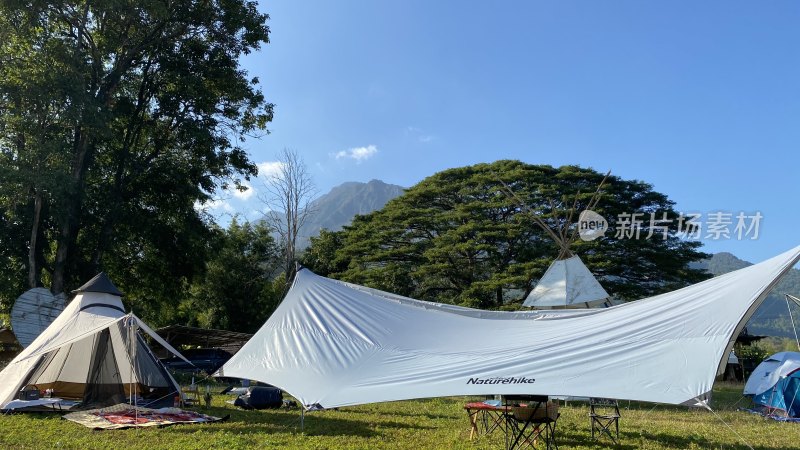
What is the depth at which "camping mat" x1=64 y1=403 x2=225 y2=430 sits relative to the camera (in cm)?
842

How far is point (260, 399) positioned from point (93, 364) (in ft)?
10.6

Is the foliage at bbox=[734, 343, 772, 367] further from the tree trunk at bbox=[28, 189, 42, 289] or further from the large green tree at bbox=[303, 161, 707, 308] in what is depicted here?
the tree trunk at bbox=[28, 189, 42, 289]

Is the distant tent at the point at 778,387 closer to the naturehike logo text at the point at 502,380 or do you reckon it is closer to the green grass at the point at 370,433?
the green grass at the point at 370,433

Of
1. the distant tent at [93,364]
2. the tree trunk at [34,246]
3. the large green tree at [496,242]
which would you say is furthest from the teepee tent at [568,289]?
the tree trunk at [34,246]

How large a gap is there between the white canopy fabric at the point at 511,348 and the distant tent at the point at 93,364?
4.20 m

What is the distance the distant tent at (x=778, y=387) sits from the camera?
1116cm

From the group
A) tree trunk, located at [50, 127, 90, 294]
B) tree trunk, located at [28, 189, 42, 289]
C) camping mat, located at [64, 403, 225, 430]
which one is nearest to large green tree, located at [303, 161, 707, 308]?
tree trunk, located at [50, 127, 90, 294]

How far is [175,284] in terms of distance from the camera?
66.0 ft

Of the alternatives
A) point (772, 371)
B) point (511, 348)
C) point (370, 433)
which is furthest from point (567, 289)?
point (511, 348)

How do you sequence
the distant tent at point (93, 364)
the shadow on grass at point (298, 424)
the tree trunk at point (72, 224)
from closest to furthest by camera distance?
the shadow on grass at point (298, 424) → the distant tent at point (93, 364) → the tree trunk at point (72, 224)

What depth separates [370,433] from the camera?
823cm

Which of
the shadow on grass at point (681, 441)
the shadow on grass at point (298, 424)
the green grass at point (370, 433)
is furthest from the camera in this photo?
the shadow on grass at point (298, 424)

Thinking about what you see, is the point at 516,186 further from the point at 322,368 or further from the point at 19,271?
the point at 322,368

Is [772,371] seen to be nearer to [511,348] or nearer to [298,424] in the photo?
[511,348]
